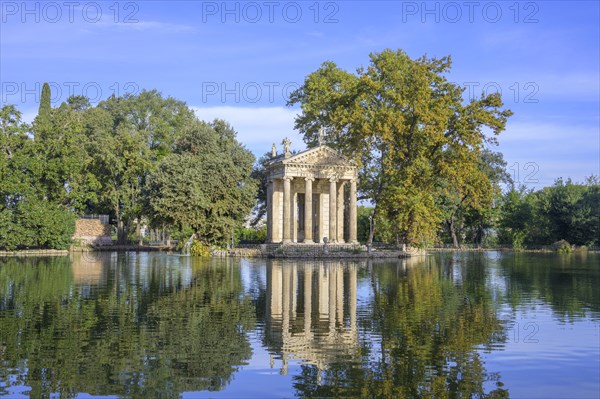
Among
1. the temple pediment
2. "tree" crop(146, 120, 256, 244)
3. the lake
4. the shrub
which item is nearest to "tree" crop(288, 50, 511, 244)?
the temple pediment

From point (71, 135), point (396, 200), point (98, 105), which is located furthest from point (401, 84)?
point (98, 105)

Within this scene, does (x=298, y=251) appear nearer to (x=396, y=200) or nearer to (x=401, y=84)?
(x=396, y=200)

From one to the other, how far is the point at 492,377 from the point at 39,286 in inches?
784

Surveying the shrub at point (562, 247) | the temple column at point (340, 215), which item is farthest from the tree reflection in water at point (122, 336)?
the shrub at point (562, 247)

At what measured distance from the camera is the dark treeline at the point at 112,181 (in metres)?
56.9

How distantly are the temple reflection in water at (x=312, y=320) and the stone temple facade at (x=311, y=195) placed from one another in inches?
1187

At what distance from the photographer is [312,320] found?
59.4 ft

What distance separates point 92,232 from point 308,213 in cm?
2399

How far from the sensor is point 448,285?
93.7 feet

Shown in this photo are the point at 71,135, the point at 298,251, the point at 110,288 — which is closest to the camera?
the point at 110,288

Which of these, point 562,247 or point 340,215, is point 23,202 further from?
point 562,247

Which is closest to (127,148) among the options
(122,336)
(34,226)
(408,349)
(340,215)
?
(34,226)

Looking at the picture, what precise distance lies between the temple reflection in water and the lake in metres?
0.04

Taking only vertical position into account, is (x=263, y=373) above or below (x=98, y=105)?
below
